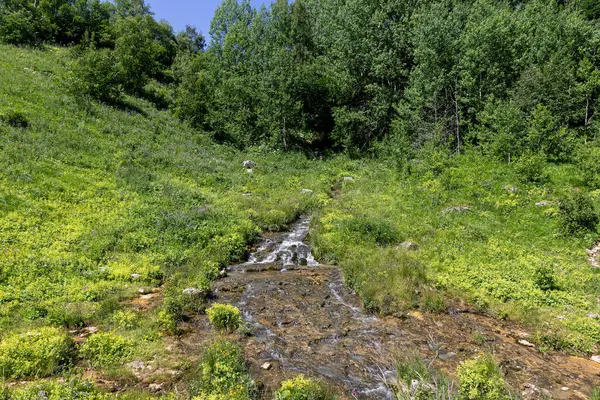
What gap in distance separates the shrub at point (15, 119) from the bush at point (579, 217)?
100.0 ft

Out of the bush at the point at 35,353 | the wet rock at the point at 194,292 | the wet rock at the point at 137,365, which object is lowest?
the wet rock at the point at 137,365

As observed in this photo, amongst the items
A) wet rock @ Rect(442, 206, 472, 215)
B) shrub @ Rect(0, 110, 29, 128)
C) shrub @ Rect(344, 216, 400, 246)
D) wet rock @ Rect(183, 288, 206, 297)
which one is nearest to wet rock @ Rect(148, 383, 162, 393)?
wet rock @ Rect(183, 288, 206, 297)

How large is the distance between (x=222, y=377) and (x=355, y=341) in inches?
163

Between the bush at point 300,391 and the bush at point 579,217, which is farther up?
the bush at point 579,217

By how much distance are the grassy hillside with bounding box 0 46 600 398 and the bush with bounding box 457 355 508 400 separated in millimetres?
3791

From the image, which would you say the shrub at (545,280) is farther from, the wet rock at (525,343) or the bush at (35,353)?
the bush at (35,353)

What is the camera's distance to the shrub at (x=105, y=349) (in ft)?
27.5

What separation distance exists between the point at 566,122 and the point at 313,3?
1333 inches

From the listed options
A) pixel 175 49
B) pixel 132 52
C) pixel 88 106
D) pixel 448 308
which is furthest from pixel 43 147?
pixel 175 49

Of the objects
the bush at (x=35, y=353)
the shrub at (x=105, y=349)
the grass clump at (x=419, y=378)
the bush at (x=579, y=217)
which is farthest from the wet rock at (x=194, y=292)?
the bush at (x=579, y=217)

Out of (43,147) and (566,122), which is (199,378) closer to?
(43,147)

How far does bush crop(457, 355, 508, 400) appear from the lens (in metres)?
7.23

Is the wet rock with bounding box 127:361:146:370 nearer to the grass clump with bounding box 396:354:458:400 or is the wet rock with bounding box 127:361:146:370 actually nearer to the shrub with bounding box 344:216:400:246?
the grass clump with bounding box 396:354:458:400

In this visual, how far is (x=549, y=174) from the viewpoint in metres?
22.8
